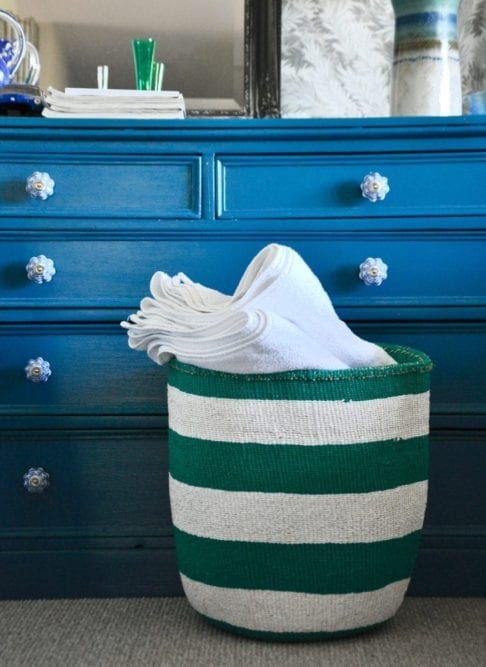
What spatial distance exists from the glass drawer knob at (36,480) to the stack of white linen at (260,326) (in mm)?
329

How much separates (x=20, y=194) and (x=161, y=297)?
0.35 m

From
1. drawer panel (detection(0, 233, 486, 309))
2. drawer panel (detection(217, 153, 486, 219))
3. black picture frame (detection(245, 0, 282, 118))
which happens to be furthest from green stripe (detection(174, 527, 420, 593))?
black picture frame (detection(245, 0, 282, 118))

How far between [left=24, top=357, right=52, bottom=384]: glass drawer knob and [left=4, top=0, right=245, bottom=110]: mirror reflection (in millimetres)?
737

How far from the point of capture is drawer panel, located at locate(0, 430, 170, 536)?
5.68 feet

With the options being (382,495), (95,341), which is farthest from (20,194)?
(382,495)

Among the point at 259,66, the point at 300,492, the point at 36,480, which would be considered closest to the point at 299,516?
the point at 300,492

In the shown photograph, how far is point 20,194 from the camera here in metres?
1.70

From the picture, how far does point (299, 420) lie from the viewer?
4.65ft

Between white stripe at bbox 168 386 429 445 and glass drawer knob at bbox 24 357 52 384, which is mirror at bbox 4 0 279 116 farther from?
white stripe at bbox 168 386 429 445

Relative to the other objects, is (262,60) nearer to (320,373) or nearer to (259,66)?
(259,66)

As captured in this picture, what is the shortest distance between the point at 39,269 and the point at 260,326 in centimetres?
53

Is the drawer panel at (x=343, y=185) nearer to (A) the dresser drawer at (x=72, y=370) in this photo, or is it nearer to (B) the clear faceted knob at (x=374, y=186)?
(B) the clear faceted knob at (x=374, y=186)

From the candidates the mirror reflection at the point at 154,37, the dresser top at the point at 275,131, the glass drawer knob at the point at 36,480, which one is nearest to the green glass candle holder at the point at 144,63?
the mirror reflection at the point at 154,37

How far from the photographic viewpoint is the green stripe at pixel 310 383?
4.65ft
